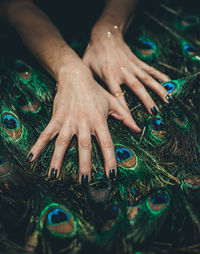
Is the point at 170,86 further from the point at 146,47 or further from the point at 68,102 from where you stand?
Answer: the point at 68,102

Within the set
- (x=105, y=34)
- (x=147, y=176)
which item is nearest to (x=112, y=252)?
(x=147, y=176)

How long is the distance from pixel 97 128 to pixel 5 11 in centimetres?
102

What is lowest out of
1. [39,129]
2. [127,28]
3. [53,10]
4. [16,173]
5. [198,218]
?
[16,173]

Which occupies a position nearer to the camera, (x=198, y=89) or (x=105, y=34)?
(x=198, y=89)

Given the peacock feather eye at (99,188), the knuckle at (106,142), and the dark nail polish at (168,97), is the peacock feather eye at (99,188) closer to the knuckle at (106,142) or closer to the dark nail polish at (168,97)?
the knuckle at (106,142)

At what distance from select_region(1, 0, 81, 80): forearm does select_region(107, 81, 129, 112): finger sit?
0.83 ft

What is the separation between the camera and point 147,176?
912 mm

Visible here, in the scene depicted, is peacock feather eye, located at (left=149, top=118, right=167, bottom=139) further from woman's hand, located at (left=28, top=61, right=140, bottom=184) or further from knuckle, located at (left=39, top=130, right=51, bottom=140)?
knuckle, located at (left=39, top=130, right=51, bottom=140)

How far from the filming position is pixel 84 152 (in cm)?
96

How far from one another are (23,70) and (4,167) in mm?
618

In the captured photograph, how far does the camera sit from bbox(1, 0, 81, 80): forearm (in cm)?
117

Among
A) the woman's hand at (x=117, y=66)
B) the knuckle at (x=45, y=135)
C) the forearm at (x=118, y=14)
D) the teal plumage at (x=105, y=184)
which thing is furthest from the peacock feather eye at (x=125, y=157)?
the forearm at (x=118, y=14)

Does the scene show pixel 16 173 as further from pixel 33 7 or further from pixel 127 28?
pixel 127 28

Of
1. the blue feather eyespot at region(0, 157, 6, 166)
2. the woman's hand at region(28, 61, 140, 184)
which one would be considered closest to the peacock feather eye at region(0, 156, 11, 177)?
the blue feather eyespot at region(0, 157, 6, 166)
